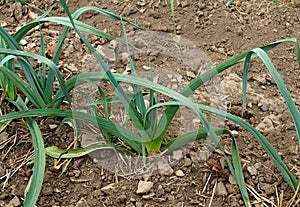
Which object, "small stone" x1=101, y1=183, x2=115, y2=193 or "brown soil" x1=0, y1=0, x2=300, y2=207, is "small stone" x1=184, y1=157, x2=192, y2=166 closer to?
"brown soil" x1=0, y1=0, x2=300, y2=207

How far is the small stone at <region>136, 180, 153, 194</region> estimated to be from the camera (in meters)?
1.32

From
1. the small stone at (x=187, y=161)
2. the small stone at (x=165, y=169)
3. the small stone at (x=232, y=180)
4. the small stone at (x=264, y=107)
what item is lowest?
the small stone at (x=232, y=180)

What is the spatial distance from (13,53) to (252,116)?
2.38 ft

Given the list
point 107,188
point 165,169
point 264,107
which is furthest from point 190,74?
point 107,188

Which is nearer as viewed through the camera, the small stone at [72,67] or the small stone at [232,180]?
the small stone at [232,180]

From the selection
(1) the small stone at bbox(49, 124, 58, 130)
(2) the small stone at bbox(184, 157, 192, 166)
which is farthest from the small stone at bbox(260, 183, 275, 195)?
(1) the small stone at bbox(49, 124, 58, 130)

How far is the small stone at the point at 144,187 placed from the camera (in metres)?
1.32

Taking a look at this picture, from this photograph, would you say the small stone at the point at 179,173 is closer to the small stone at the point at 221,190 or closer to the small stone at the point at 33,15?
the small stone at the point at 221,190

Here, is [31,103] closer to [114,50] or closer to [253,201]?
[114,50]

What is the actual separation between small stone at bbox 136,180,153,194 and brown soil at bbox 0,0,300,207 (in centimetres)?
1

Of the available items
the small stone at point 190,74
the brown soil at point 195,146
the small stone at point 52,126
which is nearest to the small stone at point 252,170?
the brown soil at point 195,146

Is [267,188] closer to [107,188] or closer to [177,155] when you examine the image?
[177,155]

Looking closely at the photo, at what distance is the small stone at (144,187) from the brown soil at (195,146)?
13 millimetres

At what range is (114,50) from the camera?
1688 millimetres
